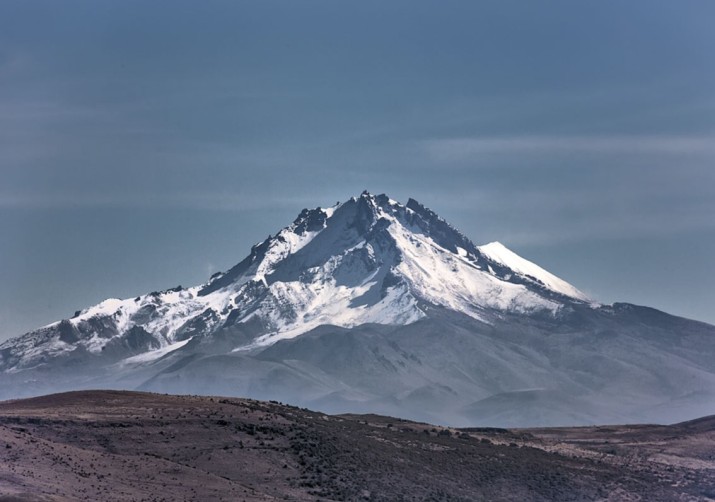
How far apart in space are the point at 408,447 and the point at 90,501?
151 feet

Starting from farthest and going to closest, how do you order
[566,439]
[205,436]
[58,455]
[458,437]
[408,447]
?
[566,439] < [458,437] < [408,447] < [205,436] < [58,455]

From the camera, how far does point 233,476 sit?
123 metres

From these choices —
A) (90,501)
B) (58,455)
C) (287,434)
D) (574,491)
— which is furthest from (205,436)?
(574,491)

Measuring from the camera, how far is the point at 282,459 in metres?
130

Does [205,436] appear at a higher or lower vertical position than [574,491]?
higher

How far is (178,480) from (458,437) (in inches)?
1866

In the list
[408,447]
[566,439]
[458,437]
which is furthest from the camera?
[566,439]

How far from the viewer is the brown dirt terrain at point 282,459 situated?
11525cm

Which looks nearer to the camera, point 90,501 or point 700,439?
point 90,501

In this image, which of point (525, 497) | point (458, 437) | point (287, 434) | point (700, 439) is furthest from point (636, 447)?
point (287, 434)

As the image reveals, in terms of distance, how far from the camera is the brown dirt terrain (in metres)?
115

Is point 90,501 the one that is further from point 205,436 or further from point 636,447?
point 636,447

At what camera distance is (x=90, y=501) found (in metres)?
106

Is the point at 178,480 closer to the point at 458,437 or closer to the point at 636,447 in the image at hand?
the point at 458,437
